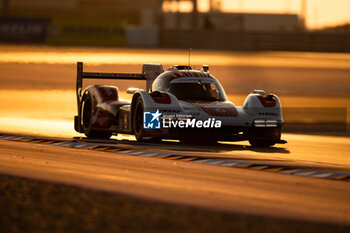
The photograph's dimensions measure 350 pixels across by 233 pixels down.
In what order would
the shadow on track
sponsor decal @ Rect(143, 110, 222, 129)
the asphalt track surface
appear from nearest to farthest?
the asphalt track surface
the shadow on track
sponsor decal @ Rect(143, 110, 222, 129)

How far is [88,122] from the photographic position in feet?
45.6

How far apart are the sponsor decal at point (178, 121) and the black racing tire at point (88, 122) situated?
224 cm

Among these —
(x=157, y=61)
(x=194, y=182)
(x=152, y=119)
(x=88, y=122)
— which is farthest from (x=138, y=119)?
(x=157, y=61)

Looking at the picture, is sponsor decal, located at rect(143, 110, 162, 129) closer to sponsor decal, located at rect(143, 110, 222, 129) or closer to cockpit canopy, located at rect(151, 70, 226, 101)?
sponsor decal, located at rect(143, 110, 222, 129)

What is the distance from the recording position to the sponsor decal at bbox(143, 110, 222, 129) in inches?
→ 452

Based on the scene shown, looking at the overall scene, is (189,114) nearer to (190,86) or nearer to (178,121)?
(178,121)

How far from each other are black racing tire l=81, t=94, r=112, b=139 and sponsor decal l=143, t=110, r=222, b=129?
224 cm

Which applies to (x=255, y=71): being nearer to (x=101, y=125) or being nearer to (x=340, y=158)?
(x=101, y=125)

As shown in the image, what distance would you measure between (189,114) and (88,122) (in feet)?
9.54

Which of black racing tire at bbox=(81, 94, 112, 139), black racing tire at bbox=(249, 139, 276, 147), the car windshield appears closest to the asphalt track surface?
black racing tire at bbox=(249, 139, 276, 147)

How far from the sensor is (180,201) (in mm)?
6953

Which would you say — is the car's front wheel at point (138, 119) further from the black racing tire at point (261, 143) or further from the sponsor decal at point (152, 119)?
the black racing tire at point (261, 143)

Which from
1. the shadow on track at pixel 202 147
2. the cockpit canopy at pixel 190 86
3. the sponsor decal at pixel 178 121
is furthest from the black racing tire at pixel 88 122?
the sponsor decal at pixel 178 121

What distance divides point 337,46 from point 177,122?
47.4 m
